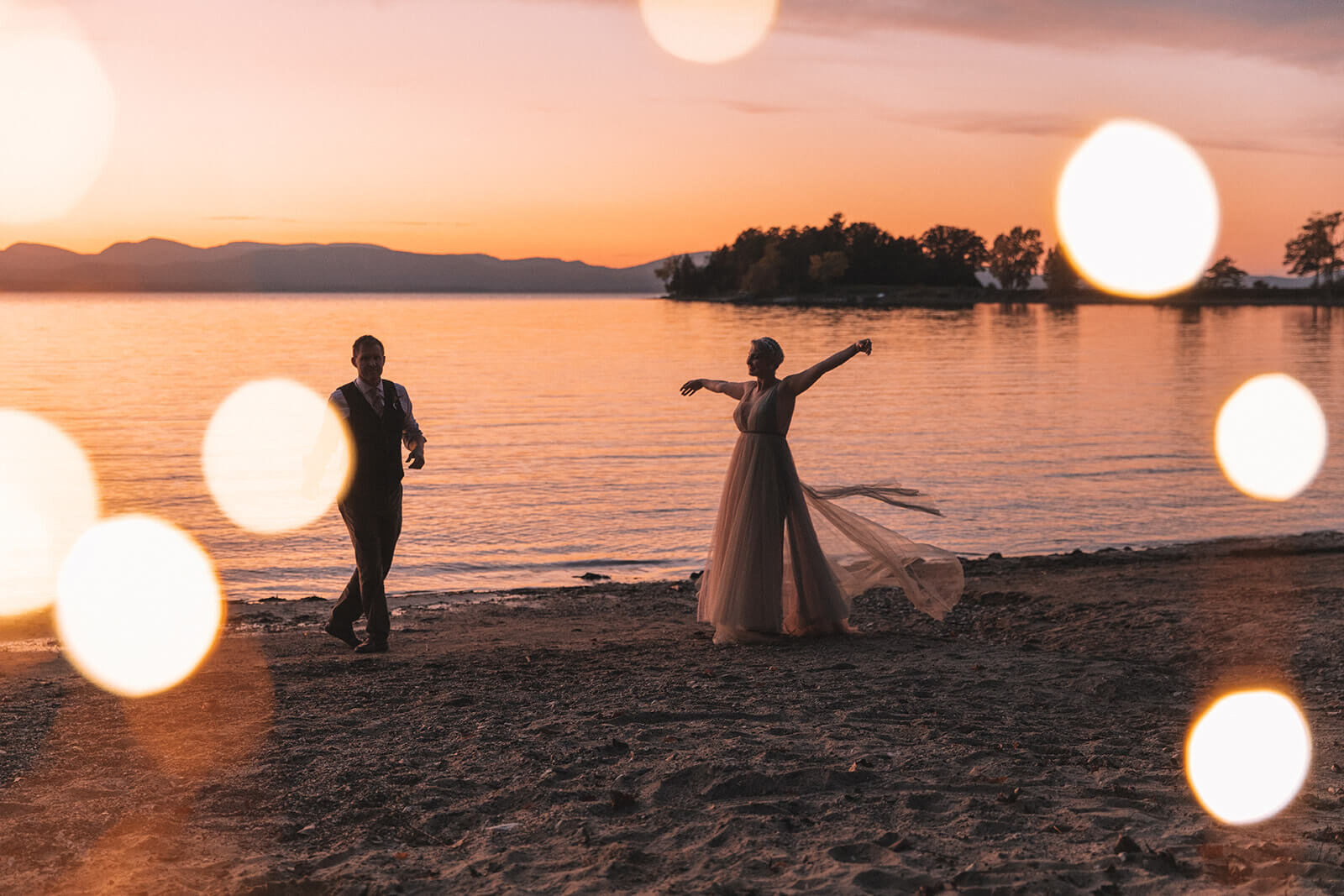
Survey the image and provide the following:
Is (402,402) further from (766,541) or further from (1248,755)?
(1248,755)

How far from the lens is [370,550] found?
328 inches

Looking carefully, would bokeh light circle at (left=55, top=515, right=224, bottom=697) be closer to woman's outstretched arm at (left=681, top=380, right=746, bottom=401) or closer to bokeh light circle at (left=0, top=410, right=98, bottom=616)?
bokeh light circle at (left=0, top=410, right=98, bottom=616)

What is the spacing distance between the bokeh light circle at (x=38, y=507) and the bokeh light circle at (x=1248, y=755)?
10320mm

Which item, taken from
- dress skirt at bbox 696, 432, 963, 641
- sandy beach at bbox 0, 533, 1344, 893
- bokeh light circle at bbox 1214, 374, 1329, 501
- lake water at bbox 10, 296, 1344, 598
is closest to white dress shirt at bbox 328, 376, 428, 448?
sandy beach at bbox 0, 533, 1344, 893

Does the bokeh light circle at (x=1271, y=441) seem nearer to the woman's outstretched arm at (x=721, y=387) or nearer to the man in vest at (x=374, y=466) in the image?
the woman's outstretched arm at (x=721, y=387)

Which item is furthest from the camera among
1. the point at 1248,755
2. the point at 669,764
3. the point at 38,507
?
the point at 38,507

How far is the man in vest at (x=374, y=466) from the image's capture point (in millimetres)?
8055

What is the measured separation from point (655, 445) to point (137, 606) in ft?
50.3

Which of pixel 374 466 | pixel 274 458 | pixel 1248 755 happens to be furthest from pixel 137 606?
pixel 274 458

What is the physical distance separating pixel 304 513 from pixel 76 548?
3.45m

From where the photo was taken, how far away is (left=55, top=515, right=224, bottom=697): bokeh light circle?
325 inches

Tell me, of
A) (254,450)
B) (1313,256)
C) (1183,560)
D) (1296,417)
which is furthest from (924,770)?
(1313,256)

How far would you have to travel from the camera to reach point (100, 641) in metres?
9.26

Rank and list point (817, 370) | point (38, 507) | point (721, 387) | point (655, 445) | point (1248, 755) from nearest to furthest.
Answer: point (1248, 755) < point (817, 370) < point (721, 387) < point (38, 507) < point (655, 445)
